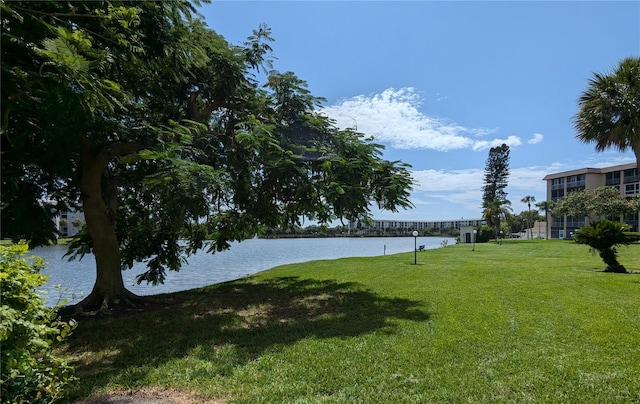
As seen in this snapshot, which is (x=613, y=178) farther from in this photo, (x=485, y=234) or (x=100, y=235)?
(x=100, y=235)

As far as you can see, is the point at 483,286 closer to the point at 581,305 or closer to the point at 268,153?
the point at 581,305

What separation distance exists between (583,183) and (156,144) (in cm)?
6922

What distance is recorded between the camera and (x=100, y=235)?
29.8 feet

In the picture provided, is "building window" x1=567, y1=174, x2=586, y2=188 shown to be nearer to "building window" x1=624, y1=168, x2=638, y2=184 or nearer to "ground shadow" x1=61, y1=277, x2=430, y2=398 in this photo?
"building window" x1=624, y1=168, x2=638, y2=184

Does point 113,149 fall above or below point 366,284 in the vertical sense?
above

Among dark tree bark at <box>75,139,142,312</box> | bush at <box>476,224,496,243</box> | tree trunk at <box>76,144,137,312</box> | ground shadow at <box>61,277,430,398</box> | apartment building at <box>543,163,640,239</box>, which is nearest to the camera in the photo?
ground shadow at <box>61,277,430,398</box>

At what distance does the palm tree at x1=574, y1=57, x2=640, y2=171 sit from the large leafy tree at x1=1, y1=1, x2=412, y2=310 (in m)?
6.54

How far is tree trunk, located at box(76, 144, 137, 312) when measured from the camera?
8.73 m

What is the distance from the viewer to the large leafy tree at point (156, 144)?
4395 millimetres

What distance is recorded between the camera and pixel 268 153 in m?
8.67

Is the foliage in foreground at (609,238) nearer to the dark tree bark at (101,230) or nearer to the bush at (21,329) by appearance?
the dark tree bark at (101,230)

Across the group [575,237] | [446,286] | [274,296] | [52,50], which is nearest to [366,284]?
[446,286]

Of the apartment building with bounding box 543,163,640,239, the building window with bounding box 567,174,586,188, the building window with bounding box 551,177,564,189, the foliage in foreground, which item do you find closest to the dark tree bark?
the foliage in foreground

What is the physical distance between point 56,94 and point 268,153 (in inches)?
195
